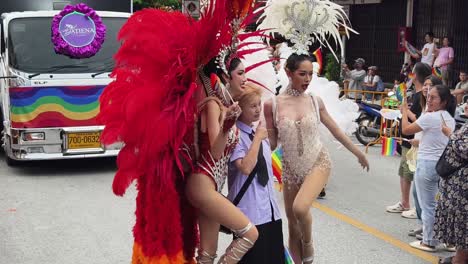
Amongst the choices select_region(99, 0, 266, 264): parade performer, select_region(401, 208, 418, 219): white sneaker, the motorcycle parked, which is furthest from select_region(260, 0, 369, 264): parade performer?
the motorcycle parked

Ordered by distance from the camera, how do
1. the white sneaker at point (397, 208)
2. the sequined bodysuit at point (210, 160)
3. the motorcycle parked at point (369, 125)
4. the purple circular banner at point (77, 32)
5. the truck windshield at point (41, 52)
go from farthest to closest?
the motorcycle parked at point (369, 125), the truck windshield at point (41, 52), the purple circular banner at point (77, 32), the white sneaker at point (397, 208), the sequined bodysuit at point (210, 160)

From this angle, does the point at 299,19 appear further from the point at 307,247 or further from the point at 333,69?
the point at 333,69

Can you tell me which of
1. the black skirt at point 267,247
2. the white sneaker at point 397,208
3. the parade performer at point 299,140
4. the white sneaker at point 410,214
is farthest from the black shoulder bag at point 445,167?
the white sneaker at point 397,208

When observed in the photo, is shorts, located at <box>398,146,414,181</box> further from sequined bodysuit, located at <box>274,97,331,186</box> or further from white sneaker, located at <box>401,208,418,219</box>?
sequined bodysuit, located at <box>274,97,331,186</box>

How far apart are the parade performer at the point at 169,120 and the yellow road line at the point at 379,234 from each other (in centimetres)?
284

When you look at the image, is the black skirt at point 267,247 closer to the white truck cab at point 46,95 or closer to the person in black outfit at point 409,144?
the person in black outfit at point 409,144

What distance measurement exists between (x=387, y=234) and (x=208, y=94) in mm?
3728

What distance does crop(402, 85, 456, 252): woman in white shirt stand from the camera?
620cm

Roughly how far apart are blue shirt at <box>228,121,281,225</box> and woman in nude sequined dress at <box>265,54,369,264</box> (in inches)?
30.4

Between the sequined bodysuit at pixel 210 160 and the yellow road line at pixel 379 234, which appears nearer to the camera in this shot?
the sequined bodysuit at pixel 210 160

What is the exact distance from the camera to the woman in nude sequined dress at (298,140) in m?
5.18

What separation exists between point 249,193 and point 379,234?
3209mm

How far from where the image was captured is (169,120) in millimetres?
3875

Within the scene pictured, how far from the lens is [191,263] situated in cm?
427
